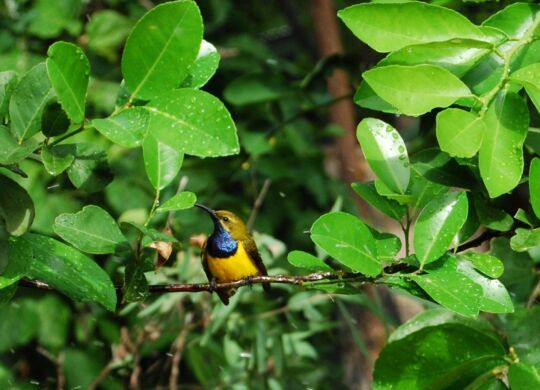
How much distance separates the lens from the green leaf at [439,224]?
1.11m

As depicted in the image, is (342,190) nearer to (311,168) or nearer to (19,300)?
(311,168)

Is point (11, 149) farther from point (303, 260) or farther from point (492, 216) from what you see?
point (492, 216)

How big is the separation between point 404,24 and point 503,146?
0.18 metres

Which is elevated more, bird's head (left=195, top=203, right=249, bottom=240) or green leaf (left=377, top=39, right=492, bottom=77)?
green leaf (left=377, top=39, right=492, bottom=77)

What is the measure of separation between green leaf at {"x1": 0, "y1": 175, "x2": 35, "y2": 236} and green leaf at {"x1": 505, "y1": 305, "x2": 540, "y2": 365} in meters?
0.75

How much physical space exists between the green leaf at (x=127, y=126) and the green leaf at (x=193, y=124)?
12 mm

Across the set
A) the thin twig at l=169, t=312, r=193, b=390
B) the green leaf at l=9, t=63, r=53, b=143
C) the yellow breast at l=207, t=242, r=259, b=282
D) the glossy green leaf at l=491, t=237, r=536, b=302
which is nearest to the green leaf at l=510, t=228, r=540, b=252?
the glossy green leaf at l=491, t=237, r=536, b=302

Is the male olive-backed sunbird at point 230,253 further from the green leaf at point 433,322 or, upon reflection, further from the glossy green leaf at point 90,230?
the glossy green leaf at point 90,230

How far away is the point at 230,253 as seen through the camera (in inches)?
91.6

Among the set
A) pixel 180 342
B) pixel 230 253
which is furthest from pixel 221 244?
pixel 180 342

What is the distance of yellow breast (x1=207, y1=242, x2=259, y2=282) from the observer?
2205 millimetres

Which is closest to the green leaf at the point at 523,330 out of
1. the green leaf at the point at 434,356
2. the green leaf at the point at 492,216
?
the green leaf at the point at 434,356

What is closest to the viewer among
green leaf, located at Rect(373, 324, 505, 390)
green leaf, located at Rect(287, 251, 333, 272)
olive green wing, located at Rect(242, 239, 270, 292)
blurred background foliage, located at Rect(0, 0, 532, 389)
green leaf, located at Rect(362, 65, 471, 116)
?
green leaf, located at Rect(362, 65, 471, 116)

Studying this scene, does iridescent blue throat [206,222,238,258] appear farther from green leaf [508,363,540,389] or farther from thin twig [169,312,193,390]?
green leaf [508,363,540,389]
